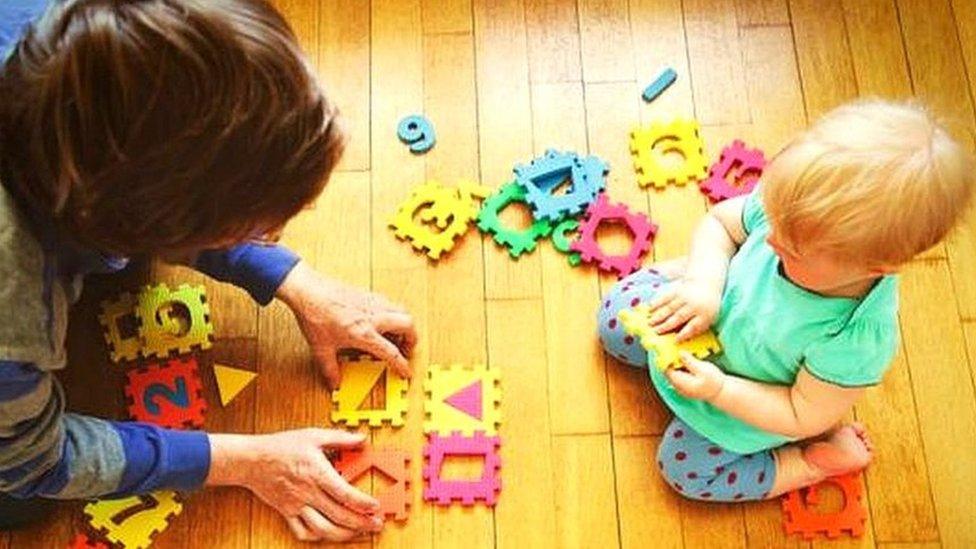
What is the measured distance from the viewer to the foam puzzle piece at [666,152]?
140 centimetres

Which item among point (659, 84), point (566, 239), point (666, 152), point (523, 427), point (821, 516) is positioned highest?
point (659, 84)

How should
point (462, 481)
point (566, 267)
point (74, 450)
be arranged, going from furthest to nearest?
1. point (566, 267)
2. point (462, 481)
3. point (74, 450)

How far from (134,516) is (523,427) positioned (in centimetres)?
47

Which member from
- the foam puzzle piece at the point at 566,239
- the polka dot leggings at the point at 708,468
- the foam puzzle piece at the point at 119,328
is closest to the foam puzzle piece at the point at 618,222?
the foam puzzle piece at the point at 566,239

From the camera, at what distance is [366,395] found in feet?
4.26

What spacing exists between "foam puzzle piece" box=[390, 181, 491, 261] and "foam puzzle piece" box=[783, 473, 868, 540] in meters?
0.52

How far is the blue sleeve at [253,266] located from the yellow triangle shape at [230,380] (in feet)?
0.34

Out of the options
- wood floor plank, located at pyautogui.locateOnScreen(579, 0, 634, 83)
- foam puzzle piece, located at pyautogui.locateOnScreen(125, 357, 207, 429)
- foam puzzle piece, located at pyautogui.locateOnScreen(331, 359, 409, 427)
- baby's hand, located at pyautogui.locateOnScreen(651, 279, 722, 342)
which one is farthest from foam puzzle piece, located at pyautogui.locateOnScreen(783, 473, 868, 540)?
foam puzzle piece, located at pyautogui.locateOnScreen(125, 357, 207, 429)

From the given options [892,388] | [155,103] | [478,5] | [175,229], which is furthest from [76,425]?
[892,388]

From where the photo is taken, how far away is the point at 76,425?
3.45 feet

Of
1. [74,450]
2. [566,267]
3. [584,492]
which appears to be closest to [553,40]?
[566,267]

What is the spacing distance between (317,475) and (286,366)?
17 centimetres

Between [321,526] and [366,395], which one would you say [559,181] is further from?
[321,526]

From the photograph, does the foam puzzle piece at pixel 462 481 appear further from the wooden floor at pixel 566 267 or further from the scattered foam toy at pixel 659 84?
the scattered foam toy at pixel 659 84
